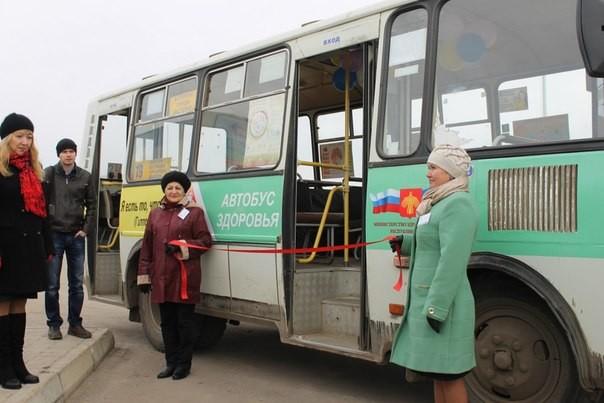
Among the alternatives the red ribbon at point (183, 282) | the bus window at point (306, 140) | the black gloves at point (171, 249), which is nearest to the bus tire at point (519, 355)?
the red ribbon at point (183, 282)

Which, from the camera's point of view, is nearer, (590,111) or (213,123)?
(590,111)

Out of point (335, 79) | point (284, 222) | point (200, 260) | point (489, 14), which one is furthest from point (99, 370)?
point (489, 14)

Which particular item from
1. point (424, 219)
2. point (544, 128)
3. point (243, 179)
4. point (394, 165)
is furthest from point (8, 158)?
point (544, 128)

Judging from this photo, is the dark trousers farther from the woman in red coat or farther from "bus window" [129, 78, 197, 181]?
"bus window" [129, 78, 197, 181]

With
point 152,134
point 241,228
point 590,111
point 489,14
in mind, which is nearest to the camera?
point 590,111

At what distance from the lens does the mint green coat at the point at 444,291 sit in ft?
10.3

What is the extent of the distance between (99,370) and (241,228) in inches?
77.0

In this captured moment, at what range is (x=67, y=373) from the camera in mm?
5199

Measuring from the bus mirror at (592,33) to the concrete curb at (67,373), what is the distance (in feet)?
13.0

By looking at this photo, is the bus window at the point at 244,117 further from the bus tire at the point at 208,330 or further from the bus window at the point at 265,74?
the bus tire at the point at 208,330

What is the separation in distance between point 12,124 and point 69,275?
2.38 metres

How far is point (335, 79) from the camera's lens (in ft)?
20.6

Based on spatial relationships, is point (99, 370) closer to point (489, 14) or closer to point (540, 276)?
point (540, 276)

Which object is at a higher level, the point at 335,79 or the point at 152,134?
the point at 335,79
